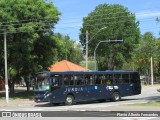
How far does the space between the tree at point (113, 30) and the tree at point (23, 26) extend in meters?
34.3

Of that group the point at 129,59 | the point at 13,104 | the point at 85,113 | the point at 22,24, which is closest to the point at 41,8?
the point at 22,24

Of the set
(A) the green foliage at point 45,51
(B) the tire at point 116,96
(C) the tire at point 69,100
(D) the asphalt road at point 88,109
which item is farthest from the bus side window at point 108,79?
(A) the green foliage at point 45,51

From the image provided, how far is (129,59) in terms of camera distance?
3209 inches

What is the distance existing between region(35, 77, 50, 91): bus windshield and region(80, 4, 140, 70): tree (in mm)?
42935

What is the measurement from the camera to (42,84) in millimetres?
32250

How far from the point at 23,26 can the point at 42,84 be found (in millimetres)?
8626

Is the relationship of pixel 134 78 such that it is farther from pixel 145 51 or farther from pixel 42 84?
pixel 145 51

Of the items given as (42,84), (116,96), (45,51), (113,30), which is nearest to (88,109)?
(42,84)

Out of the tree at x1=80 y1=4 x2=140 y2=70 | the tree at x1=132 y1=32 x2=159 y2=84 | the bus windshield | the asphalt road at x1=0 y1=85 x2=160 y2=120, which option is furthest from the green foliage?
the tree at x1=80 y1=4 x2=140 y2=70

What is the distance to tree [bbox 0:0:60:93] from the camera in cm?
3850

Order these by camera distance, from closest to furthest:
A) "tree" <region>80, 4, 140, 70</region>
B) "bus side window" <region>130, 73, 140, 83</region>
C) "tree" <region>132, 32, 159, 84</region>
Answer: "bus side window" <region>130, 73, 140, 83</region>
"tree" <region>132, 32, 159, 84</region>
"tree" <region>80, 4, 140, 70</region>

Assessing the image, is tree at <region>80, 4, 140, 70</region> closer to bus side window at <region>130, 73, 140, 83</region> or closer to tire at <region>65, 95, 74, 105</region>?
bus side window at <region>130, 73, 140, 83</region>

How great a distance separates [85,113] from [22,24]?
2937 centimetres

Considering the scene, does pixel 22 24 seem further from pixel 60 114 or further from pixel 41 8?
pixel 60 114
